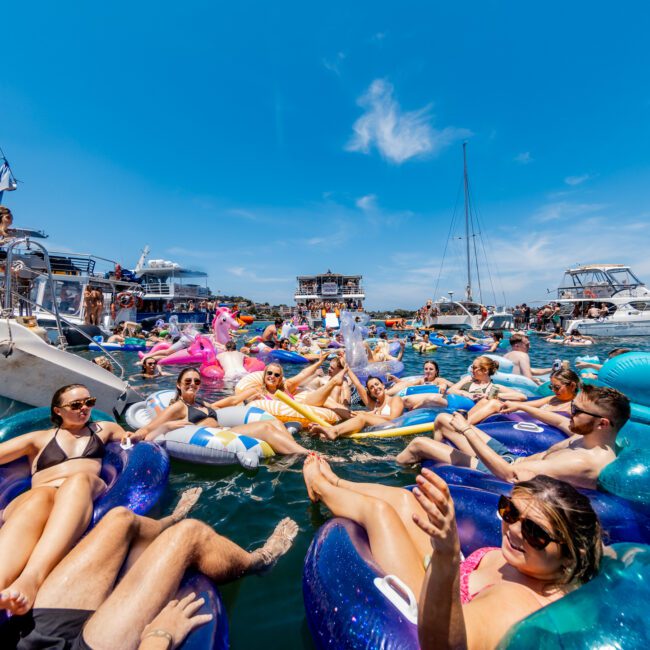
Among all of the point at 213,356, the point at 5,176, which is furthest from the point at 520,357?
the point at 5,176

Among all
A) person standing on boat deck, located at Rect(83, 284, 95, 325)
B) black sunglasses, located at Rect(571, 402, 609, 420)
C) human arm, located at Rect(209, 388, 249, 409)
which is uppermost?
person standing on boat deck, located at Rect(83, 284, 95, 325)

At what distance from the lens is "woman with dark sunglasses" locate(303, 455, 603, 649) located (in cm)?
124

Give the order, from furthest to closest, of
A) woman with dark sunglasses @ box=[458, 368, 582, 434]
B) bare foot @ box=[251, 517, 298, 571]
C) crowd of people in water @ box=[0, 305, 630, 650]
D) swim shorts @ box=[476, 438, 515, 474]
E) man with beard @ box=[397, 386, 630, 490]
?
woman with dark sunglasses @ box=[458, 368, 582, 434] < swim shorts @ box=[476, 438, 515, 474] < man with beard @ box=[397, 386, 630, 490] < bare foot @ box=[251, 517, 298, 571] < crowd of people in water @ box=[0, 305, 630, 650]

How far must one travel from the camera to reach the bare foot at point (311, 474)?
3.50 meters

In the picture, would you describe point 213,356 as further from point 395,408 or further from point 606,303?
point 606,303

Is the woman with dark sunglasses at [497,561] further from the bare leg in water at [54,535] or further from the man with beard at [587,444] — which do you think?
the bare leg in water at [54,535]

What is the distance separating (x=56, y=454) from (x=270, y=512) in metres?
1.94

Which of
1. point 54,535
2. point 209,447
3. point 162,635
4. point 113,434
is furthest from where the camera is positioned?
point 209,447

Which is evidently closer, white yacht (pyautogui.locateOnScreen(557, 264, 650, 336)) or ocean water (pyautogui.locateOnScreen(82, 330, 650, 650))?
ocean water (pyautogui.locateOnScreen(82, 330, 650, 650))

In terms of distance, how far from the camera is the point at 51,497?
102 inches

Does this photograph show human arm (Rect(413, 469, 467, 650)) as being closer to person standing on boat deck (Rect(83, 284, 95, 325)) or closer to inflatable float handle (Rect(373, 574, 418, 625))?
inflatable float handle (Rect(373, 574, 418, 625))

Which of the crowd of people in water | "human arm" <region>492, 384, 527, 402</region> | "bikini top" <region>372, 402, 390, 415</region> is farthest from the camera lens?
"bikini top" <region>372, 402, 390, 415</region>

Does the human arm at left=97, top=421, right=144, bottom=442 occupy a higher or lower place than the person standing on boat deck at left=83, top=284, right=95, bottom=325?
lower

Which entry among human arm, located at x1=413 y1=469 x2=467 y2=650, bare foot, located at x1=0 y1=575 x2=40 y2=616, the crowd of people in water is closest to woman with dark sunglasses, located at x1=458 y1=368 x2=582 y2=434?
the crowd of people in water
